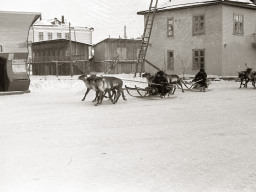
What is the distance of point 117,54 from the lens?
143ft

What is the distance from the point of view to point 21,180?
17.1 ft

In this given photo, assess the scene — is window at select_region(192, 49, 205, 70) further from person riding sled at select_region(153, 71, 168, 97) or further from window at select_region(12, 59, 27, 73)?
window at select_region(12, 59, 27, 73)

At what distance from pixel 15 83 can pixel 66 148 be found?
12.1 metres

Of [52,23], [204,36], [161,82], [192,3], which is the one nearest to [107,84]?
[161,82]

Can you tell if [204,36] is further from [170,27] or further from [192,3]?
[170,27]

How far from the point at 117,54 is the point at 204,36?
14176mm

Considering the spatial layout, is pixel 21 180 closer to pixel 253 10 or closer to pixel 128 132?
pixel 128 132

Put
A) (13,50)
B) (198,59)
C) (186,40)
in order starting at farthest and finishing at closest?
1. (186,40)
2. (198,59)
3. (13,50)

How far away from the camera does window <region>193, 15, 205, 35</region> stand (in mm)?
31172

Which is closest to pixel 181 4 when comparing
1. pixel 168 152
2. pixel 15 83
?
pixel 15 83

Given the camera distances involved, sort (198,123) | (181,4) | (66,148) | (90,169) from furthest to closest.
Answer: (181,4)
(198,123)
(66,148)
(90,169)

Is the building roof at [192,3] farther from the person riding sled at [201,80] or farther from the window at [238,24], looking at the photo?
the person riding sled at [201,80]

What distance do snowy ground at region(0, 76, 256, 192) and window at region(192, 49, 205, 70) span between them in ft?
62.7

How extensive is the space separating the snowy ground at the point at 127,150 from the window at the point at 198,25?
63.9ft
